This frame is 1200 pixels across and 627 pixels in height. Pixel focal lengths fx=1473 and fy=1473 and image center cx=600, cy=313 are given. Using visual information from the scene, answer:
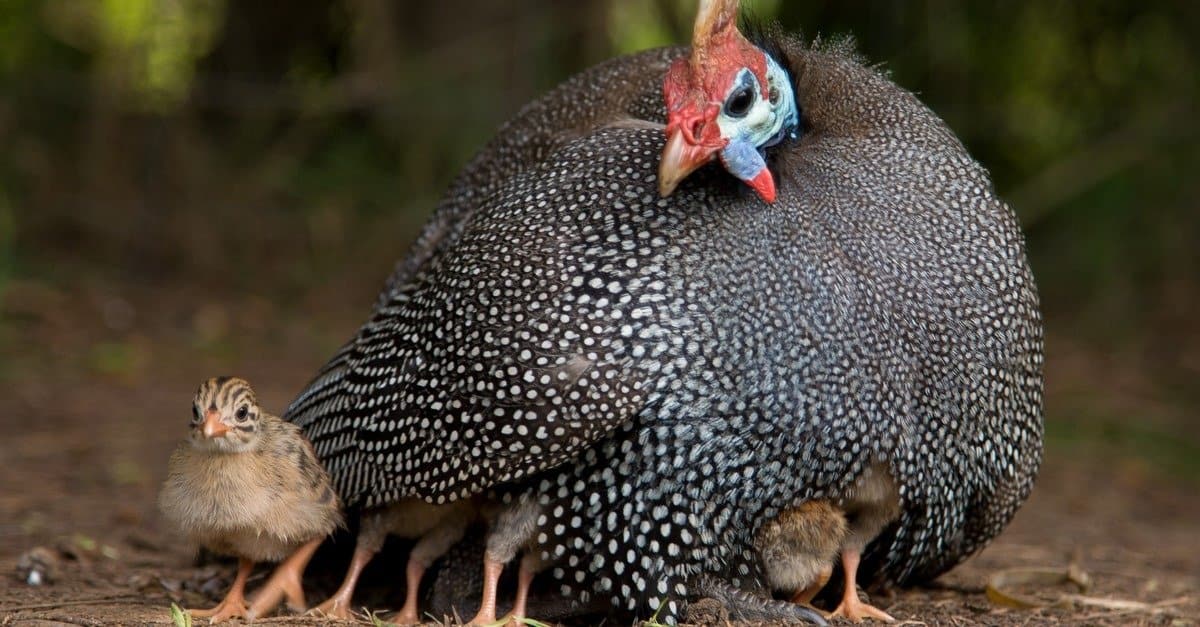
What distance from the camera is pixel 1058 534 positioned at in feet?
21.8

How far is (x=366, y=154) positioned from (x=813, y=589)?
256 inches

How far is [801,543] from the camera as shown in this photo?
13.2 feet

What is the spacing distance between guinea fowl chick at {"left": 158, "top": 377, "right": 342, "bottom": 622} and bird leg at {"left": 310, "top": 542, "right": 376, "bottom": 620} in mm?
109

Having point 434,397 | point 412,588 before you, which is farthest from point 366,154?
point 434,397

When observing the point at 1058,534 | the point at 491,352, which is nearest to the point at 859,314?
the point at 491,352

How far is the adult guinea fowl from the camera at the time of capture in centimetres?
383

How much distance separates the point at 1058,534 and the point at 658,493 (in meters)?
3.42

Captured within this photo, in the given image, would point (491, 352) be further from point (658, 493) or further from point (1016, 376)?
point (1016, 376)

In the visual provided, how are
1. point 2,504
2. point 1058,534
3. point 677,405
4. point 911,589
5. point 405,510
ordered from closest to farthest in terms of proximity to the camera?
point 677,405, point 405,510, point 911,589, point 2,504, point 1058,534

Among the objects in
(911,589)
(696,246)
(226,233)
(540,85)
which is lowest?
(911,589)

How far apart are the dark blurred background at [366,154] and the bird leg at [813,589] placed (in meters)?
4.49

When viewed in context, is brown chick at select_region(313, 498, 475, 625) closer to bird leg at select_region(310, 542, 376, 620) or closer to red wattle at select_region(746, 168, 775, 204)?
bird leg at select_region(310, 542, 376, 620)

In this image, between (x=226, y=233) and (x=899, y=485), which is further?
(x=226, y=233)

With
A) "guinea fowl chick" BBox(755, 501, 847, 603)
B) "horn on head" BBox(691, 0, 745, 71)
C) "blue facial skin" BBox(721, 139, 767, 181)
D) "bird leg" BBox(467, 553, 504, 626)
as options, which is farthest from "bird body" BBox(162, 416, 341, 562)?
"horn on head" BBox(691, 0, 745, 71)
